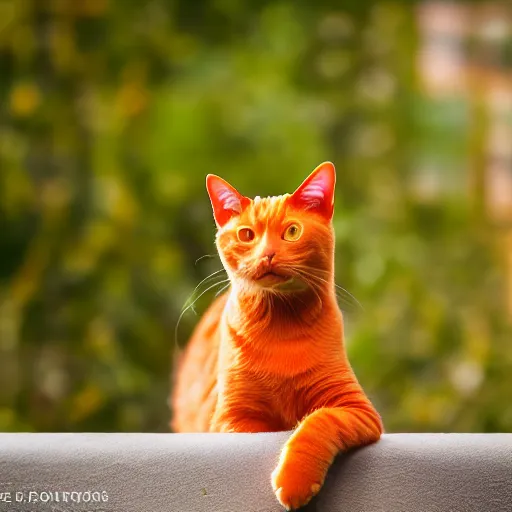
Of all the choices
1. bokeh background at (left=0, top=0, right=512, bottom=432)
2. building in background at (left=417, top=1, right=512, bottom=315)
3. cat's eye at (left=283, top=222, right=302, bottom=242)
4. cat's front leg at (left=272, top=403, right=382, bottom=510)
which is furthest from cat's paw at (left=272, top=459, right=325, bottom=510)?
building in background at (left=417, top=1, right=512, bottom=315)

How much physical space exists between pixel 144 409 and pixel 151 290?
10.9 inches

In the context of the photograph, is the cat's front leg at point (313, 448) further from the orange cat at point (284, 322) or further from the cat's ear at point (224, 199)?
the cat's ear at point (224, 199)

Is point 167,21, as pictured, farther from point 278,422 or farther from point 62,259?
point 278,422

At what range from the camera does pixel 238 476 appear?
782 millimetres

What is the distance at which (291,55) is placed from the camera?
72.3 inches

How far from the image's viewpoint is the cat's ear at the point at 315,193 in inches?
31.9

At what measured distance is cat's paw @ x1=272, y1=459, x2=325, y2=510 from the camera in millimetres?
708

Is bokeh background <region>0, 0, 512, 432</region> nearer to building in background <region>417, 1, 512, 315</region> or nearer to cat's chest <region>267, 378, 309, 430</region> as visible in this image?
building in background <region>417, 1, 512, 315</region>

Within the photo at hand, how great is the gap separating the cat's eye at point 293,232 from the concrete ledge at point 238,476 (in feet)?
0.68

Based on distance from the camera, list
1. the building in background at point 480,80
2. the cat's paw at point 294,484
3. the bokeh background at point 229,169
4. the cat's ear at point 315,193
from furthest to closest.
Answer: the building in background at point 480,80, the bokeh background at point 229,169, the cat's ear at point 315,193, the cat's paw at point 294,484

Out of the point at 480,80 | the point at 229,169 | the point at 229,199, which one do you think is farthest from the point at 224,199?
the point at 480,80

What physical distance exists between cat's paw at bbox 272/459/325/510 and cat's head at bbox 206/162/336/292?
0.18 metres

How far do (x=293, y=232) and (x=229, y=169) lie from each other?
3.01ft

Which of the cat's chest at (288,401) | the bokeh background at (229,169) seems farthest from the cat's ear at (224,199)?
the bokeh background at (229,169)
